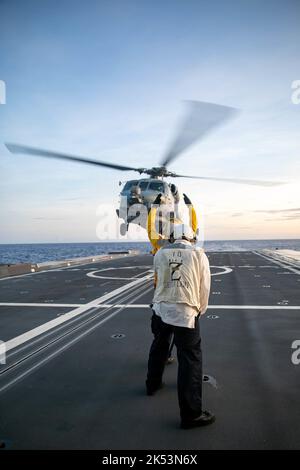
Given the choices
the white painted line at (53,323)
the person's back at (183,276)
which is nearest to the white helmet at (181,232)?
the person's back at (183,276)

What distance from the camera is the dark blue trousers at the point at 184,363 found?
370cm

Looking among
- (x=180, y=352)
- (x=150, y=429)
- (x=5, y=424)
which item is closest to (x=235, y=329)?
(x=180, y=352)

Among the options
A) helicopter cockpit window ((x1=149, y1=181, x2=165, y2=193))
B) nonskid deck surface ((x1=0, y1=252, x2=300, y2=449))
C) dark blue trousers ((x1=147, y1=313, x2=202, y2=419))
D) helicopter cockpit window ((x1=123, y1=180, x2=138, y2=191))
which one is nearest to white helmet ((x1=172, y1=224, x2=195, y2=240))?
dark blue trousers ((x1=147, y1=313, x2=202, y2=419))

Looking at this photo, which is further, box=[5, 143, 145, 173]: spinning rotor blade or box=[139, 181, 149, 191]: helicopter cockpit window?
box=[139, 181, 149, 191]: helicopter cockpit window

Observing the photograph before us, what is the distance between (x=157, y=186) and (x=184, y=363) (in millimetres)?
16247

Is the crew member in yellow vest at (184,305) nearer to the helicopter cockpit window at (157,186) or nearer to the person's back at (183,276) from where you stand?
the person's back at (183,276)

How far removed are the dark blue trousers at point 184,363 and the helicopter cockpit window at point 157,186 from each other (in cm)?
1533

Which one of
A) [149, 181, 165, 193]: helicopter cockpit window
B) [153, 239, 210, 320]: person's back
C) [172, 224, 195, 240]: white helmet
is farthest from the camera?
[149, 181, 165, 193]: helicopter cockpit window

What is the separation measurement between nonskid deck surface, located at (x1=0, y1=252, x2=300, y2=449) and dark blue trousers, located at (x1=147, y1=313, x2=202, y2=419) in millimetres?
243

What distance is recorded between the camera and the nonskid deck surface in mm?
3436

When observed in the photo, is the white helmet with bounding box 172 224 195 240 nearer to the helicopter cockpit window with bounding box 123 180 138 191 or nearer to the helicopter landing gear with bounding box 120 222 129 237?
the helicopter cockpit window with bounding box 123 180 138 191

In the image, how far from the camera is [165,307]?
4.22 m
